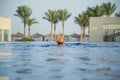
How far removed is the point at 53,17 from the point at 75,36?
8730 mm

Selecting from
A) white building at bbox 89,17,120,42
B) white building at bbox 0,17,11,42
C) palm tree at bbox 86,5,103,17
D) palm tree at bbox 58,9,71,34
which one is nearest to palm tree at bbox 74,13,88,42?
palm tree at bbox 58,9,71,34

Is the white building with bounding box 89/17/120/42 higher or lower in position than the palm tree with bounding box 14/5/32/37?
lower

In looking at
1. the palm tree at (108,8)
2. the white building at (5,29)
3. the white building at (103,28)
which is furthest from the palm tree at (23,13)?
the white building at (103,28)

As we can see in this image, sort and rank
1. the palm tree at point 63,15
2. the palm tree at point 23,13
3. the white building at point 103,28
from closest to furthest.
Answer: the white building at point 103,28 → the palm tree at point 23,13 → the palm tree at point 63,15

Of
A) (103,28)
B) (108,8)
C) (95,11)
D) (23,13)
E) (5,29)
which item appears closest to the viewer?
(103,28)

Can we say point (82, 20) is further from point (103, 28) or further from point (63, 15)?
point (103, 28)

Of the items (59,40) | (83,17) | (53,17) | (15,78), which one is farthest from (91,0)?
(15,78)

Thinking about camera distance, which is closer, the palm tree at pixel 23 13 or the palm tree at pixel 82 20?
the palm tree at pixel 23 13

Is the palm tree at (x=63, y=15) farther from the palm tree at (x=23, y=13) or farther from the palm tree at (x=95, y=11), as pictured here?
the palm tree at (x=23, y=13)

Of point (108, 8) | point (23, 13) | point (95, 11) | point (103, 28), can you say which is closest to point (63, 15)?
point (95, 11)

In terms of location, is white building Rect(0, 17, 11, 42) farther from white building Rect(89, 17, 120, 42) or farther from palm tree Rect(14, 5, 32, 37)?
white building Rect(89, 17, 120, 42)

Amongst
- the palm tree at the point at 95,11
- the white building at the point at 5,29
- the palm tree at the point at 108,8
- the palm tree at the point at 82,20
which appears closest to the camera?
the white building at the point at 5,29

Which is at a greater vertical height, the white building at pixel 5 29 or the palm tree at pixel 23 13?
the palm tree at pixel 23 13

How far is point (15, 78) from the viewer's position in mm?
5648
